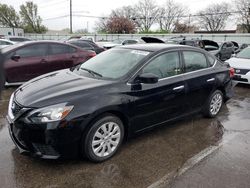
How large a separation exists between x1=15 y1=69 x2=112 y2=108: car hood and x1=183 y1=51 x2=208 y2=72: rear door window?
1.67 meters

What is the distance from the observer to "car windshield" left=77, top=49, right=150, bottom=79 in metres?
3.78

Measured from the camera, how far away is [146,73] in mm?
3701

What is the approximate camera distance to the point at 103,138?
10.9 feet

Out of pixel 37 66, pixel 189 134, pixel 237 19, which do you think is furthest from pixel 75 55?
pixel 237 19

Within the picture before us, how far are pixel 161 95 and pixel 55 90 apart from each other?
1.57m

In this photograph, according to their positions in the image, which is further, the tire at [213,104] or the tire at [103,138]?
the tire at [213,104]

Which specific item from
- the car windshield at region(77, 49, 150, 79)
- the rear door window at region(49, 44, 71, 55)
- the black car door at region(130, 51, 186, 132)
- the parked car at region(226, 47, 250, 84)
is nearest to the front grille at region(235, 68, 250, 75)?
the parked car at region(226, 47, 250, 84)

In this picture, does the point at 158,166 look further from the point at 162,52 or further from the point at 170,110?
the point at 162,52

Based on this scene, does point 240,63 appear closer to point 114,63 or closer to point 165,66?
point 165,66

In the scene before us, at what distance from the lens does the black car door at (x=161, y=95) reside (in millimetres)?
3635

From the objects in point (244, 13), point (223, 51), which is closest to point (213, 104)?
point (223, 51)

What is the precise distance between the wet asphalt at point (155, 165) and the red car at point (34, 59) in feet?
8.99

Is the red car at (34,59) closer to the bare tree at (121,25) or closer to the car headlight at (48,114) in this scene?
the car headlight at (48,114)

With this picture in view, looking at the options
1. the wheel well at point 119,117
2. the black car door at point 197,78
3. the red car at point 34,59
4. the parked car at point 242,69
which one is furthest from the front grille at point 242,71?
the wheel well at point 119,117
